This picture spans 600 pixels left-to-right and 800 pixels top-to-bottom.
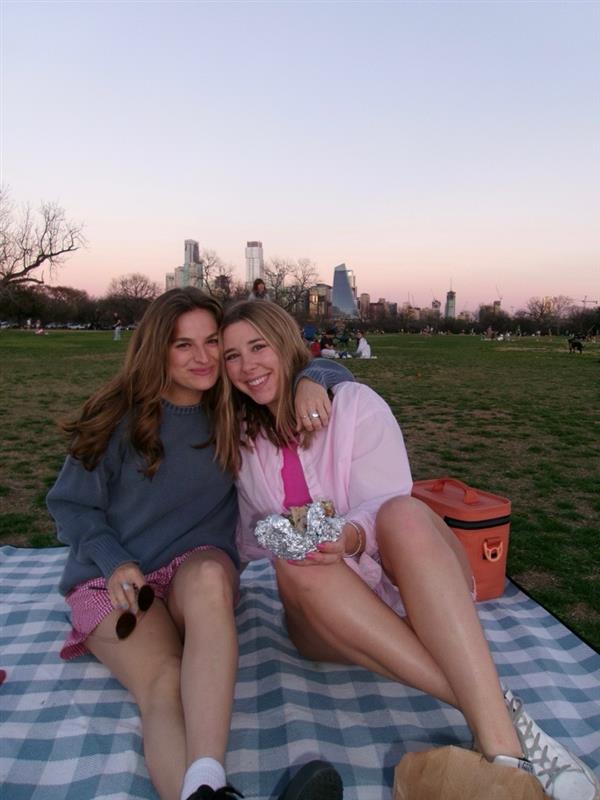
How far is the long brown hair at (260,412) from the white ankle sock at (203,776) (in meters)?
1.13

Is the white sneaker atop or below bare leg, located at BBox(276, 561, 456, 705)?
below

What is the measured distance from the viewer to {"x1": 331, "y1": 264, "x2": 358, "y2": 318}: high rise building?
3233 inches

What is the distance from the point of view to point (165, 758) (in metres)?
1.76

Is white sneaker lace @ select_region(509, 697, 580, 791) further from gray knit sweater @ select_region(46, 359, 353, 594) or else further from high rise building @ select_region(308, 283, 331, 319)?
high rise building @ select_region(308, 283, 331, 319)

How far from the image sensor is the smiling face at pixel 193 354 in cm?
251

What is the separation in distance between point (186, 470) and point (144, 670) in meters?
0.76

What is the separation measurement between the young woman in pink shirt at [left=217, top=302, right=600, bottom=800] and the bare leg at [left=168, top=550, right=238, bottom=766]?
25cm

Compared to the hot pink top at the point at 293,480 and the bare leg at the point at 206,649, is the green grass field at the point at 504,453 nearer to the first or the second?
the hot pink top at the point at 293,480

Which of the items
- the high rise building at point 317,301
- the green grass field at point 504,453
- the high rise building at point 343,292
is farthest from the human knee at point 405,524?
the high rise building at point 343,292

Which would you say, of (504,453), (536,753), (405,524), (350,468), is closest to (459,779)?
(536,753)

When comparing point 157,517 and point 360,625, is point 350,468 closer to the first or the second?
point 360,625

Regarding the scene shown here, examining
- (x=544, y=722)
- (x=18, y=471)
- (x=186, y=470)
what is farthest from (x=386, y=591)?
(x=18, y=471)

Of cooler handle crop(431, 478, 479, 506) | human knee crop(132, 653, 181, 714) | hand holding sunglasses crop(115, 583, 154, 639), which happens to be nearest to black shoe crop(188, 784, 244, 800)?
human knee crop(132, 653, 181, 714)

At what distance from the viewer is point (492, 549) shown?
307cm
